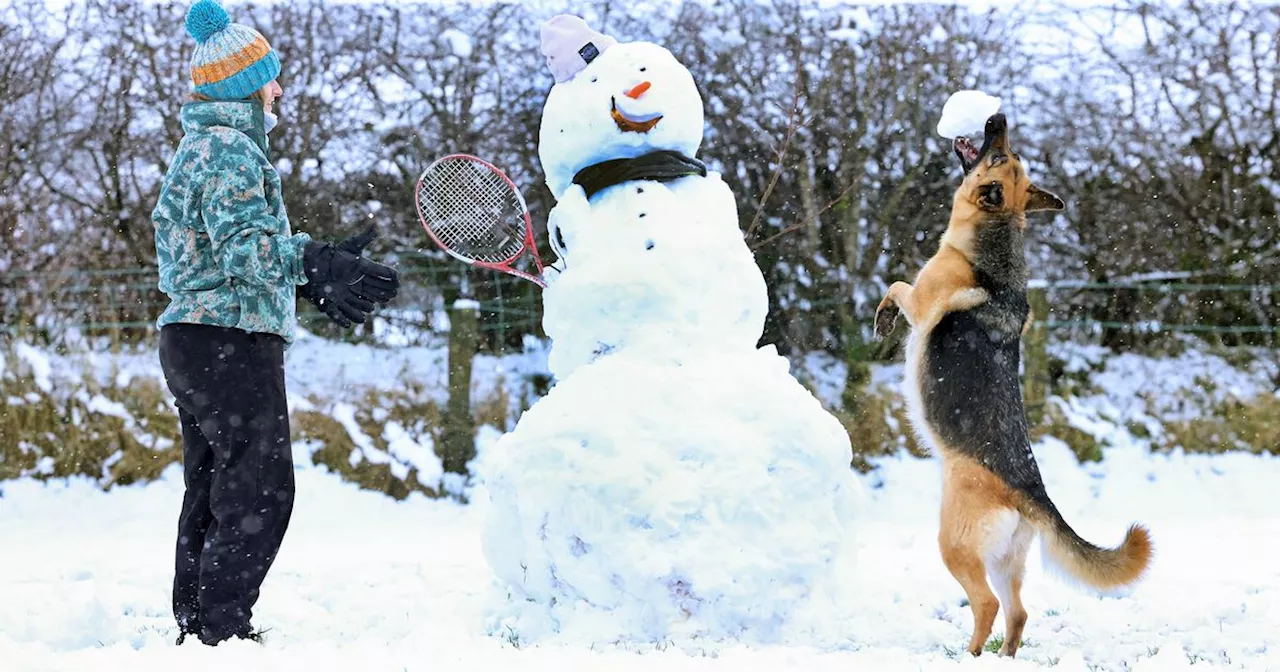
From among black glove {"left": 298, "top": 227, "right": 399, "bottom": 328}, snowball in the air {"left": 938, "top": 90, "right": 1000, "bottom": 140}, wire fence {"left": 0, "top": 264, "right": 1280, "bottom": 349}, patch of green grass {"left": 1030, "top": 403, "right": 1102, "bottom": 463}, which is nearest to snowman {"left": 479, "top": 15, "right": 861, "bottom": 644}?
black glove {"left": 298, "top": 227, "right": 399, "bottom": 328}

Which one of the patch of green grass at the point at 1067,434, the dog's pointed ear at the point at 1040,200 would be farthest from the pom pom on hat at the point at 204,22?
the patch of green grass at the point at 1067,434

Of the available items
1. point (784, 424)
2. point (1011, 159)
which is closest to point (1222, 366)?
point (1011, 159)

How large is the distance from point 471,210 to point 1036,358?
18.9 feet

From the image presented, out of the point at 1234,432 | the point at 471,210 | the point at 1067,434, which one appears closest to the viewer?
the point at 471,210

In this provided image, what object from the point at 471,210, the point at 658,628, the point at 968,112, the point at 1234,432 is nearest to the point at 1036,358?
the point at 1234,432

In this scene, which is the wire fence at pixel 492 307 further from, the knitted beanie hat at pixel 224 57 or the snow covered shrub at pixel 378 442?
the knitted beanie hat at pixel 224 57

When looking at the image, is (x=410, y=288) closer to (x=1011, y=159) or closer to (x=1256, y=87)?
(x=1011, y=159)

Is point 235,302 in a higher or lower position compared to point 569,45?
lower

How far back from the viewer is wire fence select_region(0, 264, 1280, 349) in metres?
8.87

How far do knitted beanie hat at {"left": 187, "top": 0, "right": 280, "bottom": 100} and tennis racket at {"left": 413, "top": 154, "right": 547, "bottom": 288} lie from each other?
108 cm

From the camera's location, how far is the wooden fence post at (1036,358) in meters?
9.23

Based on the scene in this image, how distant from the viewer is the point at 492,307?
9.10 meters

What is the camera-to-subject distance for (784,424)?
4281 millimetres

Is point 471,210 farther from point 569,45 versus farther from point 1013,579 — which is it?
point 1013,579
